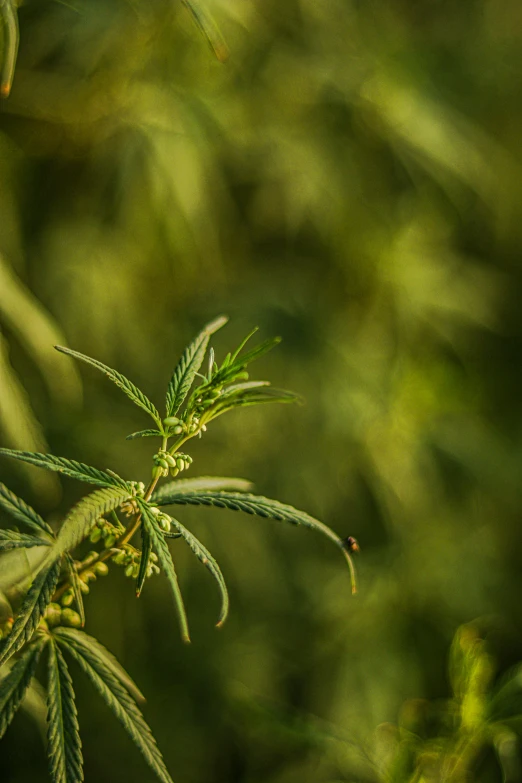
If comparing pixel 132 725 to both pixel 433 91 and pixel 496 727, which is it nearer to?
pixel 496 727

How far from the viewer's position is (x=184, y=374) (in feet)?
1.33

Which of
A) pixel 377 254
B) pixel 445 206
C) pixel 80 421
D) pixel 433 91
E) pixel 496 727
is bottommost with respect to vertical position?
pixel 496 727

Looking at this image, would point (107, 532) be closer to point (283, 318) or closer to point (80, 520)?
point (80, 520)

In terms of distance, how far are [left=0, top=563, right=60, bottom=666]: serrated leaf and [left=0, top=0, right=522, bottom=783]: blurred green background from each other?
41 cm

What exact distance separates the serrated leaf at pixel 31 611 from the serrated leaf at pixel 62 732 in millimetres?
45

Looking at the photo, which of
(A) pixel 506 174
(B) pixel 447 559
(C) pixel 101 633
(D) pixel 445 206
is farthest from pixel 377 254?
(C) pixel 101 633

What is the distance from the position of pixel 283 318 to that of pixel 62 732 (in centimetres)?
95

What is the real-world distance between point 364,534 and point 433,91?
36.4 inches

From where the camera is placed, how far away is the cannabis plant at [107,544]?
0.33m

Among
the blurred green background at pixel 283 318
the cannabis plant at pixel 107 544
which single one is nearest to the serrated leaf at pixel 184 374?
the cannabis plant at pixel 107 544

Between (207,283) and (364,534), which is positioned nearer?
(207,283)

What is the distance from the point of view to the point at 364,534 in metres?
1.43

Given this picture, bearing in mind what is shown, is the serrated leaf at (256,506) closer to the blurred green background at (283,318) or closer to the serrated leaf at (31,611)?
the serrated leaf at (31,611)

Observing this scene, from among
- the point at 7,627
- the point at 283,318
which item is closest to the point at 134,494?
the point at 7,627
